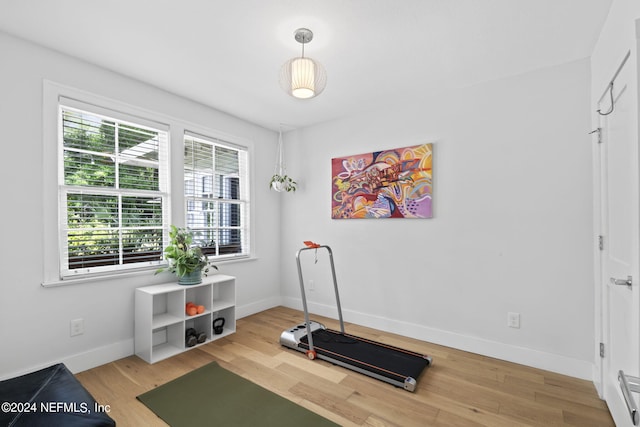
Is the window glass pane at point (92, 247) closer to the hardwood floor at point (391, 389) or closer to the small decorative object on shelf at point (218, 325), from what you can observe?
the hardwood floor at point (391, 389)

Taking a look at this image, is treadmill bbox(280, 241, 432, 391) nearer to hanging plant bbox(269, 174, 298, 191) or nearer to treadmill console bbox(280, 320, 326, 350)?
treadmill console bbox(280, 320, 326, 350)

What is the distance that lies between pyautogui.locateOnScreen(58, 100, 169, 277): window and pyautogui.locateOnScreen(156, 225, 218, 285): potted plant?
19 centimetres

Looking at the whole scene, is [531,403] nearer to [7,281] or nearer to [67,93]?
[7,281]

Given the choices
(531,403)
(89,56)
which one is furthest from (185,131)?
(531,403)

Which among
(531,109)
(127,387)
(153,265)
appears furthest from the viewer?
(153,265)

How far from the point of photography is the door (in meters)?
1.43

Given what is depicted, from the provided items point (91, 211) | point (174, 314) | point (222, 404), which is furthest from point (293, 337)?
point (91, 211)

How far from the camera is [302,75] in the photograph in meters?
2.12

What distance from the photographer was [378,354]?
279cm

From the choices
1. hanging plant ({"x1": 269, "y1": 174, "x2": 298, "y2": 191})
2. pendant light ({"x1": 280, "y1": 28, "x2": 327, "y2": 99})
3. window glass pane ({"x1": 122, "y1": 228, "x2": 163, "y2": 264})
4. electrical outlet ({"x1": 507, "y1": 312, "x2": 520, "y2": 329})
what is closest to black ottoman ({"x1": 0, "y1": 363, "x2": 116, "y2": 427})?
window glass pane ({"x1": 122, "y1": 228, "x2": 163, "y2": 264})

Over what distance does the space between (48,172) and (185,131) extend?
1288 millimetres

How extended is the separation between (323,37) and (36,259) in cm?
271

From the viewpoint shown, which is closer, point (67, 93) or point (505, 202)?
point (67, 93)

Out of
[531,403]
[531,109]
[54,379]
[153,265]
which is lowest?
[531,403]
